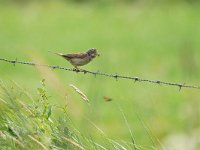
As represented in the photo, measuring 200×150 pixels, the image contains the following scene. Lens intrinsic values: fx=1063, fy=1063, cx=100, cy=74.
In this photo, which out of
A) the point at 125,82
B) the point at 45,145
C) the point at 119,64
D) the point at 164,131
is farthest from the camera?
the point at 119,64

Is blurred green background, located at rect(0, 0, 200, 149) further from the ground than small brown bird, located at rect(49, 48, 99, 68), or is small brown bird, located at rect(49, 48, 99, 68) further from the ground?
blurred green background, located at rect(0, 0, 200, 149)

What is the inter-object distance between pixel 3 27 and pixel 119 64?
16.9 ft

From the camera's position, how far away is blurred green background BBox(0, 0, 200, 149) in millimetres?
15125

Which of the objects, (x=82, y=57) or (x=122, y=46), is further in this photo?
(x=122, y=46)

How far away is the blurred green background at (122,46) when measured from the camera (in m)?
15.1

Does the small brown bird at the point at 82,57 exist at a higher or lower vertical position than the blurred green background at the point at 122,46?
lower

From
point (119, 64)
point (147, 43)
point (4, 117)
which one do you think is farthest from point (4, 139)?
point (147, 43)

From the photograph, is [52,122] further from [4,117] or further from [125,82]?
[125,82]

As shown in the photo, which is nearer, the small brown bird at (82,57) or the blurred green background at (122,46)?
the small brown bird at (82,57)

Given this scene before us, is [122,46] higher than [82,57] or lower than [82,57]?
higher

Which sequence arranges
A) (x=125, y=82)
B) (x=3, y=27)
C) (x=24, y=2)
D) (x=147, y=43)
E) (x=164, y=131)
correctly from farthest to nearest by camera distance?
1. (x=24, y=2)
2. (x=3, y=27)
3. (x=147, y=43)
4. (x=125, y=82)
5. (x=164, y=131)

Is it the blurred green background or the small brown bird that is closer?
the small brown bird

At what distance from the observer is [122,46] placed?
2169 cm

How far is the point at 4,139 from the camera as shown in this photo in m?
7.13
